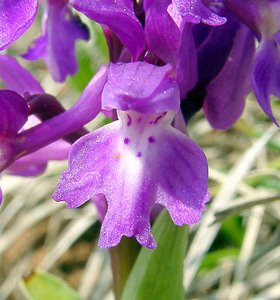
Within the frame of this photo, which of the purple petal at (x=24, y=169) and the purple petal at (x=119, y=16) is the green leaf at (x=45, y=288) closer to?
the purple petal at (x=24, y=169)

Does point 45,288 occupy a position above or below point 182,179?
below

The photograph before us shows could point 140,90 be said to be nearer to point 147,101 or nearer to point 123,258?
point 147,101

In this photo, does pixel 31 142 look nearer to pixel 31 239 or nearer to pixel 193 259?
pixel 193 259

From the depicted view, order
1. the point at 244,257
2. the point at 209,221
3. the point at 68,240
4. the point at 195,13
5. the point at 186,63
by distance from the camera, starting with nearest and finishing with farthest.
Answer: the point at 195,13
the point at 186,63
the point at 209,221
the point at 244,257
the point at 68,240

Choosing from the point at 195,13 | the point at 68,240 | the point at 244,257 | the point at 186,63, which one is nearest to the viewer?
the point at 195,13

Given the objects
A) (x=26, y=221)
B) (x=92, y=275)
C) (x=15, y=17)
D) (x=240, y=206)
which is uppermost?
(x=15, y=17)

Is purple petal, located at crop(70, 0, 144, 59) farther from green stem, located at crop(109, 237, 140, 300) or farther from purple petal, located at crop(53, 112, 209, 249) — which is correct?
green stem, located at crop(109, 237, 140, 300)

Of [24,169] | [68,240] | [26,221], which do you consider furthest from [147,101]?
[26,221]
